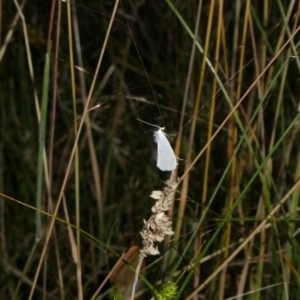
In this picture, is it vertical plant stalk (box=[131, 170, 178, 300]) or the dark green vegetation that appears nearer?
vertical plant stalk (box=[131, 170, 178, 300])

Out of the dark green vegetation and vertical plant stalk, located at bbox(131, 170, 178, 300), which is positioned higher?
vertical plant stalk, located at bbox(131, 170, 178, 300)

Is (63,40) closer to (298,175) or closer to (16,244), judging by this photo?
(16,244)

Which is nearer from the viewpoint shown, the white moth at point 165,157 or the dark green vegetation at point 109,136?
the white moth at point 165,157

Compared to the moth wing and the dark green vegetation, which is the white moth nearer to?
the moth wing

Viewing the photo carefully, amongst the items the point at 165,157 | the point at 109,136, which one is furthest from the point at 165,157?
the point at 109,136

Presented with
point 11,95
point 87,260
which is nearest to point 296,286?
point 87,260

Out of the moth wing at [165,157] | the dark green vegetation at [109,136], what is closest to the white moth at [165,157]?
the moth wing at [165,157]

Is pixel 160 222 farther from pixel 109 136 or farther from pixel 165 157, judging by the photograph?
pixel 109 136

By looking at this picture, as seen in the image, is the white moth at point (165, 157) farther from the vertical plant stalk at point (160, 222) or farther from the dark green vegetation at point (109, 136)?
the dark green vegetation at point (109, 136)

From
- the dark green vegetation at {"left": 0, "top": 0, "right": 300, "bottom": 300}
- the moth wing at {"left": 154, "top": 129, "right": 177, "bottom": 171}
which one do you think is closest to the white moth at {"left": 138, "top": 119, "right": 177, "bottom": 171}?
the moth wing at {"left": 154, "top": 129, "right": 177, "bottom": 171}

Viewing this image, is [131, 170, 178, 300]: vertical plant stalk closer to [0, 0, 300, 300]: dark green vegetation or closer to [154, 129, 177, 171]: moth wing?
[154, 129, 177, 171]: moth wing

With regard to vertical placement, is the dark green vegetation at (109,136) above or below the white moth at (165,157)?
below
